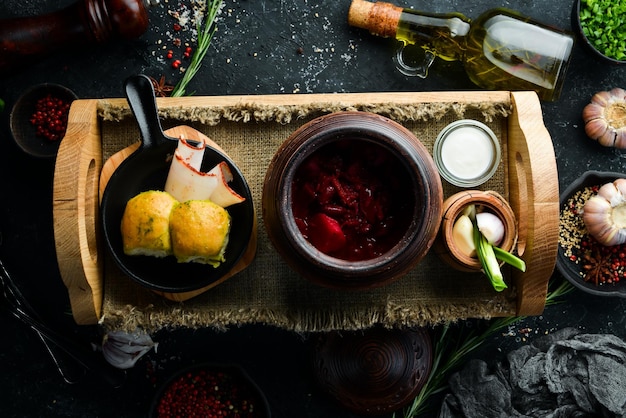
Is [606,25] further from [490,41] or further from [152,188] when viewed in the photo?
[152,188]

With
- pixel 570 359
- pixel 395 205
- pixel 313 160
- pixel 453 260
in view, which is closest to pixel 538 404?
pixel 570 359

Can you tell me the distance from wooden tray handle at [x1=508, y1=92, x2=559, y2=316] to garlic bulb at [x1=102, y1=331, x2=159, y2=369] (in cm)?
110

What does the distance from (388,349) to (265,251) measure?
0.53 metres

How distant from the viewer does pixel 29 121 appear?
210 centimetres

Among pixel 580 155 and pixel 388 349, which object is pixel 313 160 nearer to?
pixel 388 349

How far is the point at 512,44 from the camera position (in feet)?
6.44

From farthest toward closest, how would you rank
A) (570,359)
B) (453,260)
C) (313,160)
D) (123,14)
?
(570,359) → (123,14) → (453,260) → (313,160)

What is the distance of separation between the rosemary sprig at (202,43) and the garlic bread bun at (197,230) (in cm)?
63

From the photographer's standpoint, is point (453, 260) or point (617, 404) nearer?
point (453, 260)

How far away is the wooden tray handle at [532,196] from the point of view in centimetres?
165

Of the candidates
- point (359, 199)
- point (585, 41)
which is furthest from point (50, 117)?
point (585, 41)

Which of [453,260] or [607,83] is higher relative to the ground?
[607,83]

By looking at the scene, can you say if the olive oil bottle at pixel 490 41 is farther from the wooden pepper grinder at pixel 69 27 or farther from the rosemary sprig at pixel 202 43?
the wooden pepper grinder at pixel 69 27

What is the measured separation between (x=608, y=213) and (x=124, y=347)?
151 cm
